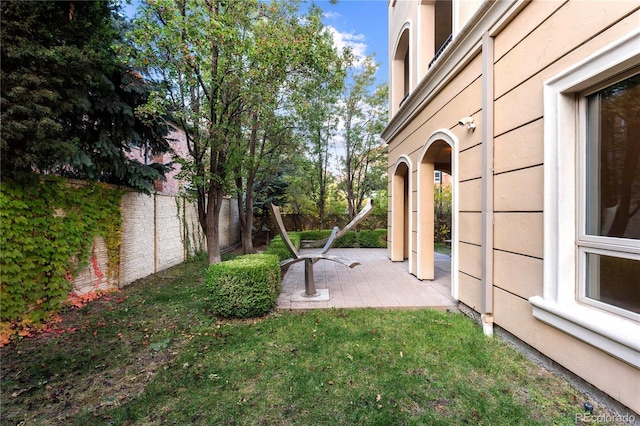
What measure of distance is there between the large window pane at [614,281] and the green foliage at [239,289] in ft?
11.4

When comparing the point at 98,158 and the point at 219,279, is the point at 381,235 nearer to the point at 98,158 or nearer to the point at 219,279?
the point at 219,279

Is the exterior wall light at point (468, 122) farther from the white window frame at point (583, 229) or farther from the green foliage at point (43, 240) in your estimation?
the green foliage at point (43, 240)

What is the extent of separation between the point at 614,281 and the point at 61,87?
633 centimetres

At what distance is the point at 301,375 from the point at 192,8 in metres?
5.79

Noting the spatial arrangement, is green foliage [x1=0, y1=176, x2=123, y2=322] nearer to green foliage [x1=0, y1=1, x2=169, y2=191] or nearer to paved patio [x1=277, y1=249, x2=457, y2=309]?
green foliage [x1=0, y1=1, x2=169, y2=191]

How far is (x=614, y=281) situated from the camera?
2020 mm

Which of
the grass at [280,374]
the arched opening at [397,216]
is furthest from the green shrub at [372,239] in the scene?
the grass at [280,374]

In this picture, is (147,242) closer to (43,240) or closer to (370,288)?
(43,240)

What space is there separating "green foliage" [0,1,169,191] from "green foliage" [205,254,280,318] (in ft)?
8.48

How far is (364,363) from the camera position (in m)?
2.62

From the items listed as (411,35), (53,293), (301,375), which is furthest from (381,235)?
(53,293)

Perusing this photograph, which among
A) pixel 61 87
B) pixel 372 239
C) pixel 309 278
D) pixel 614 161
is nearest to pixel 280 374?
pixel 309 278

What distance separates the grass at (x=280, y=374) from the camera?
200 centimetres

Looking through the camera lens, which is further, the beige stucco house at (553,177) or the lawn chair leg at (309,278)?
the lawn chair leg at (309,278)
